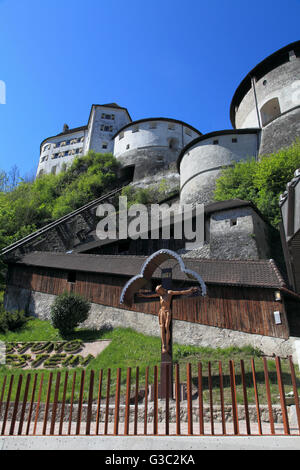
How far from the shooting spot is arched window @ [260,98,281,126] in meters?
29.7

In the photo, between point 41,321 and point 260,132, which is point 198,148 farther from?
point 41,321

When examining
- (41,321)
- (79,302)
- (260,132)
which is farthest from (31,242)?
(260,132)

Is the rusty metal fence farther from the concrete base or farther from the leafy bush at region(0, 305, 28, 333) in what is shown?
the leafy bush at region(0, 305, 28, 333)

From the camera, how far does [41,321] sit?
16.8 meters

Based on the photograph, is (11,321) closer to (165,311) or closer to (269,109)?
(165,311)

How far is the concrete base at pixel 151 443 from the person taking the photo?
276 centimetres

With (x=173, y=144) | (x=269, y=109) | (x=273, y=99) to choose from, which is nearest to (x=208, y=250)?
(x=273, y=99)

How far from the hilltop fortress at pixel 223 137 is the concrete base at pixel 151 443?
2381 cm

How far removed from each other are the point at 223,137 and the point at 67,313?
839 inches

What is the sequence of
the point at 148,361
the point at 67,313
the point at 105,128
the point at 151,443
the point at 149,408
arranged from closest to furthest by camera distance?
1. the point at 151,443
2. the point at 149,408
3. the point at 148,361
4. the point at 67,313
5. the point at 105,128

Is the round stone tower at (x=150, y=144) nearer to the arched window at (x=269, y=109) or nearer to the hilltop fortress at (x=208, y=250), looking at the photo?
the hilltop fortress at (x=208, y=250)

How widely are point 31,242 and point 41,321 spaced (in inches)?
328

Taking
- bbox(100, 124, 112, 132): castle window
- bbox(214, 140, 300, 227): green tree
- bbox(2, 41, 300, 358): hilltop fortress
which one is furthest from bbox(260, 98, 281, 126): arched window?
bbox(100, 124, 112, 132): castle window

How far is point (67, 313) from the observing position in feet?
46.0
